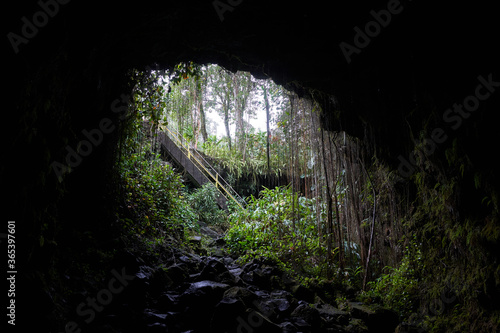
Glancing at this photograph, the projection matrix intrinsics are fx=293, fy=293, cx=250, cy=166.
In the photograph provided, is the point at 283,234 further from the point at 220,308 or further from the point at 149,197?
the point at 220,308

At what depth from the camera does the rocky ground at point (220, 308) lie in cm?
300

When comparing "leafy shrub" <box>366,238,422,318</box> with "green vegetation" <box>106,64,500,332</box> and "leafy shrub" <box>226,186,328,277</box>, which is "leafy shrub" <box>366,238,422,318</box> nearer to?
"green vegetation" <box>106,64,500,332</box>

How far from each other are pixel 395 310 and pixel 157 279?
3.09 metres

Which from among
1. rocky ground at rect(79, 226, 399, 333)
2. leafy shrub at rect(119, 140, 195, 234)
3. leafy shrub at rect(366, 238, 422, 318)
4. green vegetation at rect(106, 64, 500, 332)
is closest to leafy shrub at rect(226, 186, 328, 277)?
green vegetation at rect(106, 64, 500, 332)

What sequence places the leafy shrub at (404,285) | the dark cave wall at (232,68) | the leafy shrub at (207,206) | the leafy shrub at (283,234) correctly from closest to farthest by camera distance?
the dark cave wall at (232,68) < the leafy shrub at (404,285) < the leafy shrub at (283,234) < the leafy shrub at (207,206)

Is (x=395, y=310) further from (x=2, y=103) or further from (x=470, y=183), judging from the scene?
(x=2, y=103)

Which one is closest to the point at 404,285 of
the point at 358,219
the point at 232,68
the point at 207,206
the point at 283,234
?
the point at 358,219

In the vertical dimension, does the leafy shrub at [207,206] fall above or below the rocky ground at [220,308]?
above

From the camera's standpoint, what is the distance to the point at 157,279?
12.8 ft

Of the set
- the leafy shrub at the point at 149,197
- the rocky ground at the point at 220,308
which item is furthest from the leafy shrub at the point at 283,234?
the leafy shrub at the point at 149,197

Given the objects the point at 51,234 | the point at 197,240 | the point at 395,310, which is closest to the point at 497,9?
the point at 395,310

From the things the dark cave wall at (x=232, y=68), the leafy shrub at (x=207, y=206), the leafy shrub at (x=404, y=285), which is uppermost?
the dark cave wall at (x=232, y=68)

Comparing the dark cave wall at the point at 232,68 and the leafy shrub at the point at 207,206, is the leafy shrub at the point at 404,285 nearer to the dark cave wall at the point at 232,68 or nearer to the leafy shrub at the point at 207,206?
the dark cave wall at the point at 232,68

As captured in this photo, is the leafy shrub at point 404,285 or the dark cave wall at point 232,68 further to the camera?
the leafy shrub at point 404,285
